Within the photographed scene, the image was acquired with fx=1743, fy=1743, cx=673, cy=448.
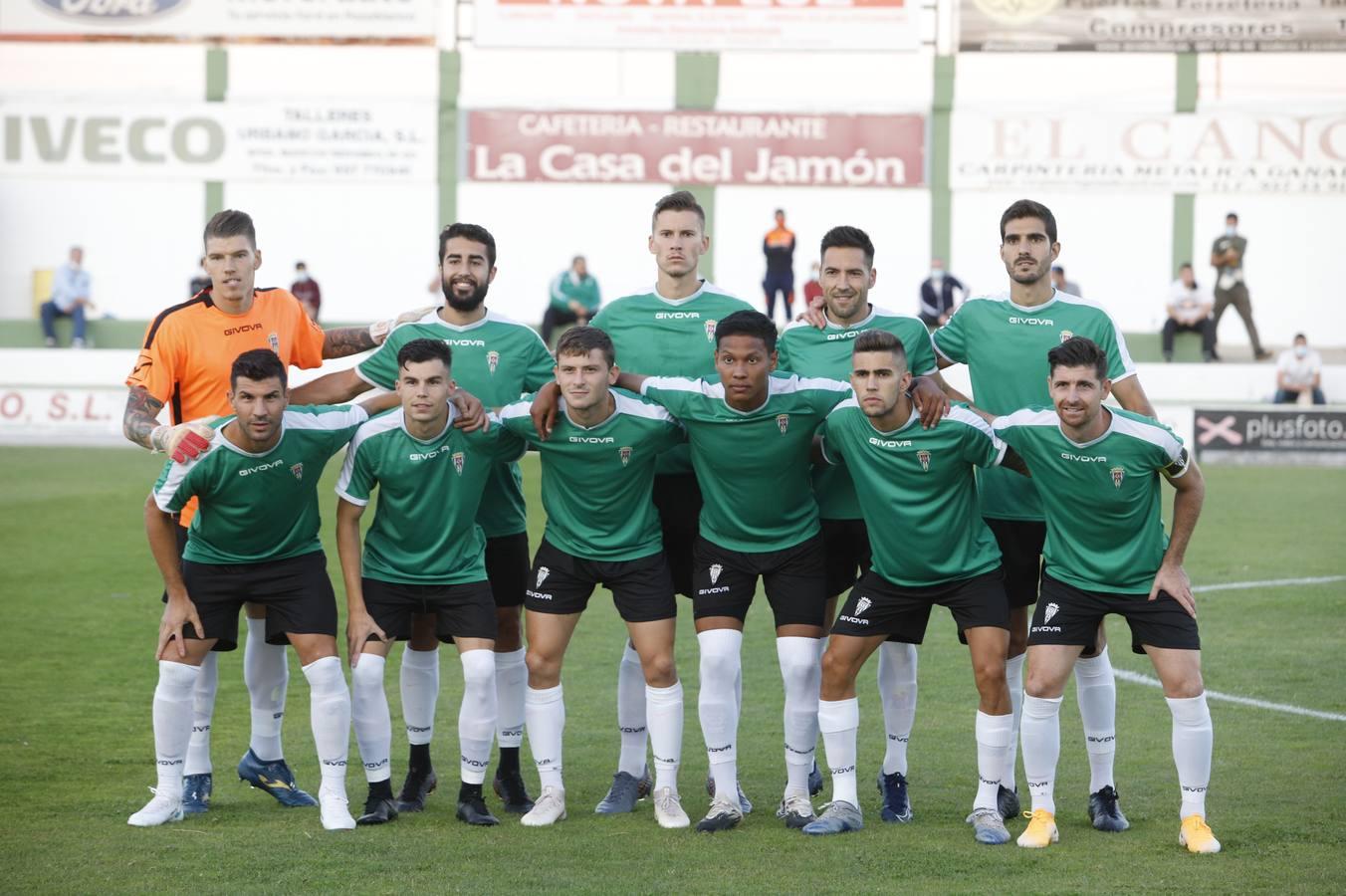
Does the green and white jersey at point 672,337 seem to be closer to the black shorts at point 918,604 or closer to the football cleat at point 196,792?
the black shorts at point 918,604

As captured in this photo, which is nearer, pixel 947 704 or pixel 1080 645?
pixel 1080 645

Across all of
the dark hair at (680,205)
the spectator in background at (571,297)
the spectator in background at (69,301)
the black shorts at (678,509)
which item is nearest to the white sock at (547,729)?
the black shorts at (678,509)

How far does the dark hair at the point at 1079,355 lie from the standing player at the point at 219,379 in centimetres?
276

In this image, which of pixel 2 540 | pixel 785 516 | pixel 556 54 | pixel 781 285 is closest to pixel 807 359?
pixel 785 516

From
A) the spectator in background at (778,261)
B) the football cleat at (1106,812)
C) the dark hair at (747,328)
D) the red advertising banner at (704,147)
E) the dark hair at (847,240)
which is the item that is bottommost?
the football cleat at (1106,812)

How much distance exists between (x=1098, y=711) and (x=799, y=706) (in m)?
1.16

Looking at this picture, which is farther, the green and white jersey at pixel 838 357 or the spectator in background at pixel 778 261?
the spectator in background at pixel 778 261

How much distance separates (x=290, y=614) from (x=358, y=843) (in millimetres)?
967

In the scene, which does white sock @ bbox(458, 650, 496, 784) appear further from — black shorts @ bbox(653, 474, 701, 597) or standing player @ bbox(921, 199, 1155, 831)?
standing player @ bbox(921, 199, 1155, 831)

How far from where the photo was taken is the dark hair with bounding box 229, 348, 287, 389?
6.36m

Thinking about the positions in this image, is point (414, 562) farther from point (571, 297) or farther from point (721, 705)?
point (571, 297)

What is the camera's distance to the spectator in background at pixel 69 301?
1182 inches

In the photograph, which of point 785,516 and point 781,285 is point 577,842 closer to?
point 785,516

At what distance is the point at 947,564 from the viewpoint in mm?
6500
